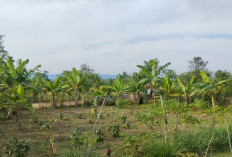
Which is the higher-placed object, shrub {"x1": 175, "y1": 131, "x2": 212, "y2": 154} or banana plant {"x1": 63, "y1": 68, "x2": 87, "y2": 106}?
banana plant {"x1": 63, "y1": 68, "x2": 87, "y2": 106}

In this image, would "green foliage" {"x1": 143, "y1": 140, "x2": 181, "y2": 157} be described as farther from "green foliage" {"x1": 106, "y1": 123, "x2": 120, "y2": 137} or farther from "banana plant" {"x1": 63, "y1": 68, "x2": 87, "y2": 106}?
"banana plant" {"x1": 63, "y1": 68, "x2": 87, "y2": 106}

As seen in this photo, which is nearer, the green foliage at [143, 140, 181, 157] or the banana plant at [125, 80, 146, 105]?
the green foliage at [143, 140, 181, 157]

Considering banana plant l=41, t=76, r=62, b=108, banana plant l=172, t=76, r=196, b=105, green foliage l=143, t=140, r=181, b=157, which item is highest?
banana plant l=41, t=76, r=62, b=108

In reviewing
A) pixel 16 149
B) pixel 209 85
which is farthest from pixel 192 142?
pixel 209 85

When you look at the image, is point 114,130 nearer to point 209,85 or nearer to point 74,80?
point 209,85

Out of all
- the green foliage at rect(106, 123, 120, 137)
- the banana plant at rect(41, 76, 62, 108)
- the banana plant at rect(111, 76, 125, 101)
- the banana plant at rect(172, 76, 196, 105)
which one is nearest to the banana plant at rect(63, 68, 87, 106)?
the banana plant at rect(41, 76, 62, 108)

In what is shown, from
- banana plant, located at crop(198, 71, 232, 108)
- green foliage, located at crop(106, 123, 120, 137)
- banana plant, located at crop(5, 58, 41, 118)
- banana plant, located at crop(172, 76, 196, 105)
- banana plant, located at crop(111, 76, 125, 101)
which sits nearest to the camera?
green foliage, located at crop(106, 123, 120, 137)

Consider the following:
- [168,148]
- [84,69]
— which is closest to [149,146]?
[168,148]

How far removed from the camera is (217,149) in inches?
223

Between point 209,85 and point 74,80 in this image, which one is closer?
point 209,85

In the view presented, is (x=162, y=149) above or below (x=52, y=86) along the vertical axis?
below

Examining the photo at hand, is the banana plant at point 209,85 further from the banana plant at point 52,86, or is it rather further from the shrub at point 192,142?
the banana plant at point 52,86

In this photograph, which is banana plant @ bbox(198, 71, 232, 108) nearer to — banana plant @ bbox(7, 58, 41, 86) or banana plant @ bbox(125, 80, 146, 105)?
banana plant @ bbox(125, 80, 146, 105)

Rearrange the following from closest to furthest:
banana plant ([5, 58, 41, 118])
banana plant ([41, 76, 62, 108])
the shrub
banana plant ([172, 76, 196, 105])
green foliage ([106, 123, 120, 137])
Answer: the shrub, green foliage ([106, 123, 120, 137]), banana plant ([5, 58, 41, 118]), banana plant ([172, 76, 196, 105]), banana plant ([41, 76, 62, 108])
